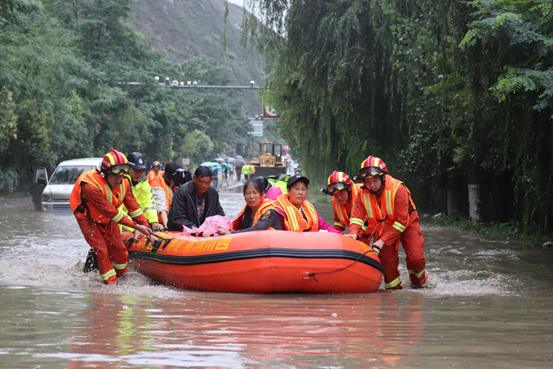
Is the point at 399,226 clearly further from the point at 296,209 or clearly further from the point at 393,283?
the point at 296,209

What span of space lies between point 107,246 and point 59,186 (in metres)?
13.6

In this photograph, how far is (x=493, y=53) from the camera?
942 centimetres

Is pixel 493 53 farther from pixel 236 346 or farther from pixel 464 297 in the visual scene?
pixel 236 346

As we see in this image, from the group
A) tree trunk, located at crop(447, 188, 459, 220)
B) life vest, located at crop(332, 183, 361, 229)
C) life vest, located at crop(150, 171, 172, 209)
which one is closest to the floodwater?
life vest, located at crop(332, 183, 361, 229)

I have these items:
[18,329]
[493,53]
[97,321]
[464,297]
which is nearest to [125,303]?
[97,321]

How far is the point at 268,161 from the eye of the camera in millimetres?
56156

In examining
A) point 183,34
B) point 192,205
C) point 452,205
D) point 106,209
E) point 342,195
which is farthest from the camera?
point 183,34

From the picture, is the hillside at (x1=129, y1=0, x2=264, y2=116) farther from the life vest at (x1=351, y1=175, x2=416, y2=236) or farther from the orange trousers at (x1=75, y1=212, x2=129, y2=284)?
the life vest at (x1=351, y1=175, x2=416, y2=236)

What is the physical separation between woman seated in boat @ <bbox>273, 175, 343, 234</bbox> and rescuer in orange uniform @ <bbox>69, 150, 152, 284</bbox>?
166cm

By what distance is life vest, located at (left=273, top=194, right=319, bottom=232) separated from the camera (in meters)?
8.84

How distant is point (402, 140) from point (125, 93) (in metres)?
26.7

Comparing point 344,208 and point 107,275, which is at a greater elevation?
point 344,208

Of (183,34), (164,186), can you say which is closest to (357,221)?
(164,186)

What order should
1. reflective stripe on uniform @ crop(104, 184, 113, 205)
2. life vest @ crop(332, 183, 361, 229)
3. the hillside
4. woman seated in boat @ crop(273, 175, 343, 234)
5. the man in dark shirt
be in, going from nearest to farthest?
reflective stripe on uniform @ crop(104, 184, 113, 205), woman seated in boat @ crop(273, 175, 343, 234), life vest @ crop(332, 183, 361, 229), the man in dark shirt, the hillside
